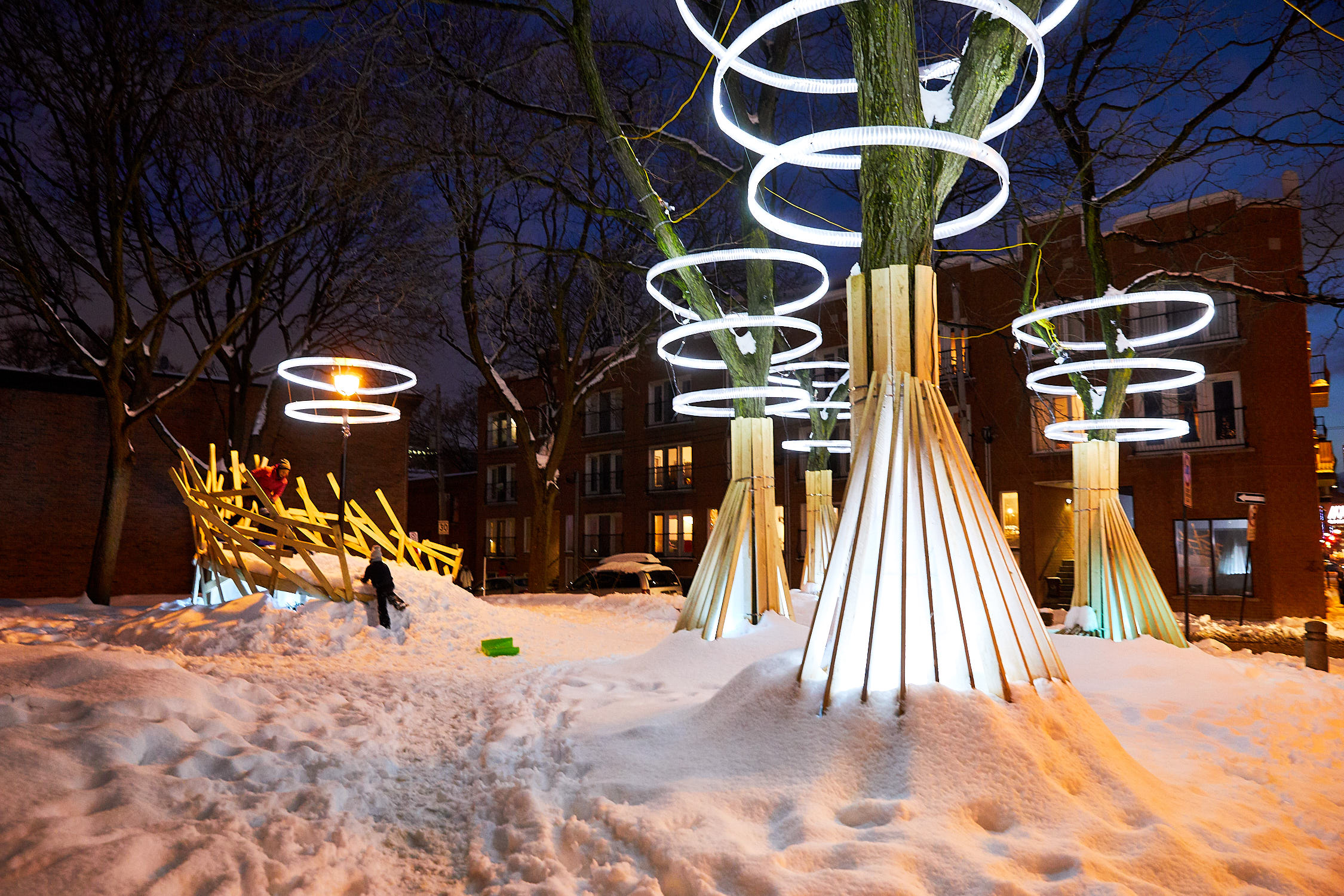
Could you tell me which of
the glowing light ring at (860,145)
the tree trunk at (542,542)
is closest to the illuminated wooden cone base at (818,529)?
the tree trunk at (542,542)

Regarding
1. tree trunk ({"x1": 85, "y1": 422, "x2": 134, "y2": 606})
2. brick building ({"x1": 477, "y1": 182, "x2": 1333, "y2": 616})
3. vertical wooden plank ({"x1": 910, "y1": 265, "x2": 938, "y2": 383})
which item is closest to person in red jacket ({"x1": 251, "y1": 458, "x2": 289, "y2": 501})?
tree trunk ({"x1": 85, "y1": 422, "x2": 134, "y2": 606})

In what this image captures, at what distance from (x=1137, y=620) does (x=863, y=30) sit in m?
7.86

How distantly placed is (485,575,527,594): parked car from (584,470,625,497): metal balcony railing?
692 centimetres

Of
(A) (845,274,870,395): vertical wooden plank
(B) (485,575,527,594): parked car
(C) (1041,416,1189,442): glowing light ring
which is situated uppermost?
(A) (845,274,870,395): vertical wooden plank

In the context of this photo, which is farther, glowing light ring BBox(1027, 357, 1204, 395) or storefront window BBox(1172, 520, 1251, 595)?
storefront window BBox(1172, 520, 1251, 595)

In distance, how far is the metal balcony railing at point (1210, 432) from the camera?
72.3 feet

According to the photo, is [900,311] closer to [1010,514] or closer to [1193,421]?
[1193,421]

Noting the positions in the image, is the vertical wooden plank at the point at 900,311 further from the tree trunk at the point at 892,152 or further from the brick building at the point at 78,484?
the brick building at the point at 78,484

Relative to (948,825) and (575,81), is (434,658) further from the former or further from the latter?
(575,81)

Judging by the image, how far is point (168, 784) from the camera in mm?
3947

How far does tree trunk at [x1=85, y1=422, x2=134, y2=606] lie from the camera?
14.2 m

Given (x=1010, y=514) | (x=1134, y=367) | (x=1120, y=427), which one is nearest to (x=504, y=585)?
(x=1010, y=514)

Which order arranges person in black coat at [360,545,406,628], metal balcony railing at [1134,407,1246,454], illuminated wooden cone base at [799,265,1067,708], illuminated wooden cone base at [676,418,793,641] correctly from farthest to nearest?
metal balcony railing at [1134,407,1246,454]
person in black coat at [360,545,406,628]
illuminated wooden cone base at [676,418,793,641]
illuminated wooden cone base at [799,265,1067,708]

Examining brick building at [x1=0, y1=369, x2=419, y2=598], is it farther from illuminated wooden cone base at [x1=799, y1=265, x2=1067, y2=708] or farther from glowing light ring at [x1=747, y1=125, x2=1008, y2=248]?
illuminated wooden cone base at [x1=799, y1=265, x2=1067, y2=708]
